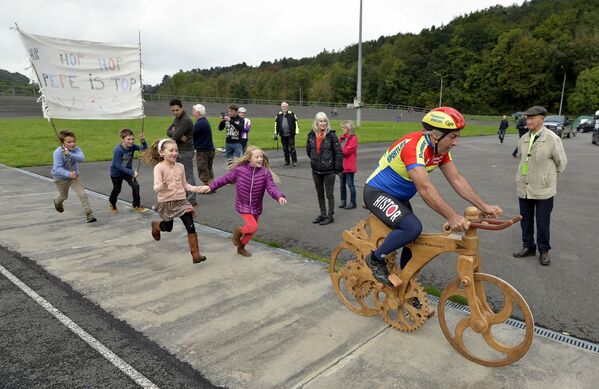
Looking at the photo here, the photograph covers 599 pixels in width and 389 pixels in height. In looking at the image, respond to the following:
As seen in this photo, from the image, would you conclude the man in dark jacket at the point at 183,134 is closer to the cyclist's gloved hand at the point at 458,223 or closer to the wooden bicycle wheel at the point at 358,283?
the wooden bicycle wheel at the point at 358,283

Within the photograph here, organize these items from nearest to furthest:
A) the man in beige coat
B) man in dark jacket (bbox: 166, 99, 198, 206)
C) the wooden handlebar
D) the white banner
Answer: the wooden handlebar
the man in beige coat
the white banner
man in dark jacket (bbox: 166, 99, 198, 206)

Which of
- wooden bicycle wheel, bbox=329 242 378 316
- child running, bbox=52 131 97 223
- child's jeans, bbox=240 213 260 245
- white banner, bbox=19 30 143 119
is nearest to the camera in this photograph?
wooden bicycle wheel, bbox=329 242 378 316

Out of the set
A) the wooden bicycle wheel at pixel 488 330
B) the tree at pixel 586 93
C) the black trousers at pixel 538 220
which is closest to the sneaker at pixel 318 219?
the black trousers at pixel 538 220

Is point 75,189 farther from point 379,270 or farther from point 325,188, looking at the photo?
point 379,270

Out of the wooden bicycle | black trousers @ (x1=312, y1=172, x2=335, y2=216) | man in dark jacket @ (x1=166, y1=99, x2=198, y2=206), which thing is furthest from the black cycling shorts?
man in dark jacket @ (x1=166, y1=99, x2=198, y2=206)

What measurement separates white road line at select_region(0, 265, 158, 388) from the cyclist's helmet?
8.81 ft

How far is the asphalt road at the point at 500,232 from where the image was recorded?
394 centimetres

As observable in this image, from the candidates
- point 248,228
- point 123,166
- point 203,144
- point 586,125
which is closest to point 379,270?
point 248,228

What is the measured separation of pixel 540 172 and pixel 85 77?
689 centimetres

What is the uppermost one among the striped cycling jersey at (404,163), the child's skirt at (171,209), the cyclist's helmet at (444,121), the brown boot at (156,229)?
the cyclist's helmet at (444,121)

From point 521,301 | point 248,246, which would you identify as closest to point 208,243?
point 248,246

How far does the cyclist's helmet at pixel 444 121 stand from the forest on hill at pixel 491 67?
8717 centimetres

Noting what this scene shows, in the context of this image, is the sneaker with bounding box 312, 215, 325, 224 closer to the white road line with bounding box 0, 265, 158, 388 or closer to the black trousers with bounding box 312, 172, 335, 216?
the black trousers with bounding box 312, 172, 335, 216

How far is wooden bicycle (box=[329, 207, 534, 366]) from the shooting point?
2.81 metres
